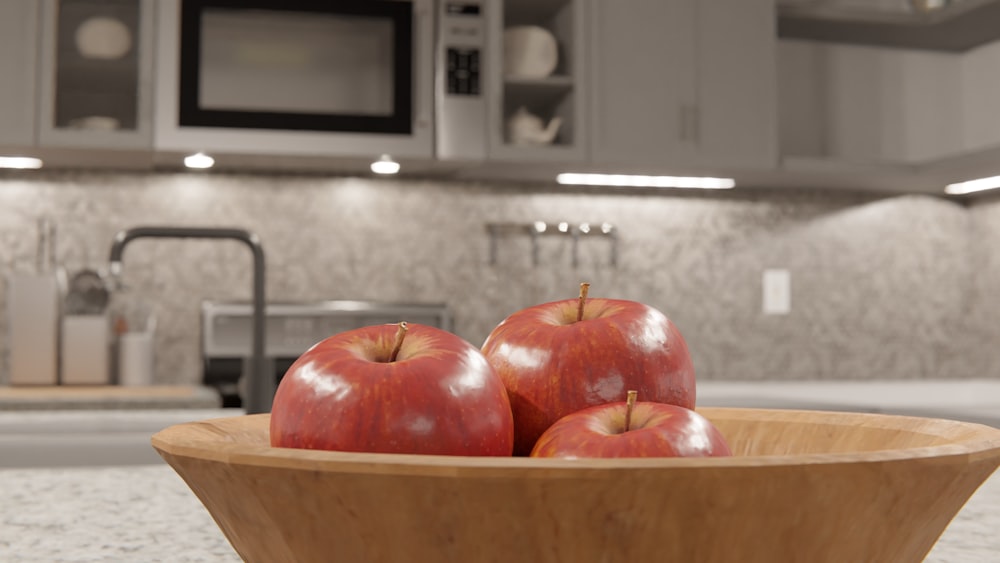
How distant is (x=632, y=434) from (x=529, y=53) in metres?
2.60

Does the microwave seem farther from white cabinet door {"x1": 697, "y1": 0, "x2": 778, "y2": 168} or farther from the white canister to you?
white cabinet door {"x1": 697, "y1": 0, "x2": 778, "y2": 168}

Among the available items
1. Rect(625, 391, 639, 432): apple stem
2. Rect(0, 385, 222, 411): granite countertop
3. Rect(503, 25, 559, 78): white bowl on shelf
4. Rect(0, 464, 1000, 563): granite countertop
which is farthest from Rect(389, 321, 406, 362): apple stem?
Rect(503, 25, 559, 78): white bowl on shelf

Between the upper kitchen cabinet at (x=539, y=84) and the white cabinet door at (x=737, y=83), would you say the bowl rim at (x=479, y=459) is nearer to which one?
the upper kitchen cabinet at (x=539, y=84)

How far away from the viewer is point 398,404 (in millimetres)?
440

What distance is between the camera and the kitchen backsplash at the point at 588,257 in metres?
2.94

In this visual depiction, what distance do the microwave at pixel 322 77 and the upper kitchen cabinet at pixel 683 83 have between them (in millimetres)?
365

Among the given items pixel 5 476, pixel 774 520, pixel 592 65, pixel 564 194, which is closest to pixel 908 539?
pixel 774 520

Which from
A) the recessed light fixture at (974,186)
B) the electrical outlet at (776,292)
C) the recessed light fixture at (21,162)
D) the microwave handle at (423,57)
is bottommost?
the electrical outlet at (776,292)

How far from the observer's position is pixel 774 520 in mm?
353

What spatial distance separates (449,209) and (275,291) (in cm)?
56

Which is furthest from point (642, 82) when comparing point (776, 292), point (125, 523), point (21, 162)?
point (125, 523)

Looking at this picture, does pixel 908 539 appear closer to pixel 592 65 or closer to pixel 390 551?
pixel 390 551

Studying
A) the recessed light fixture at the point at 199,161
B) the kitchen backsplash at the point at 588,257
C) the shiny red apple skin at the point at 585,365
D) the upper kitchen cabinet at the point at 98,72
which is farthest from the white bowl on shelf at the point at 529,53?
the shiny red apple skin at the point at 585,365

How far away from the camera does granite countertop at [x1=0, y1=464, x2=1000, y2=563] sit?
63 centimetres
